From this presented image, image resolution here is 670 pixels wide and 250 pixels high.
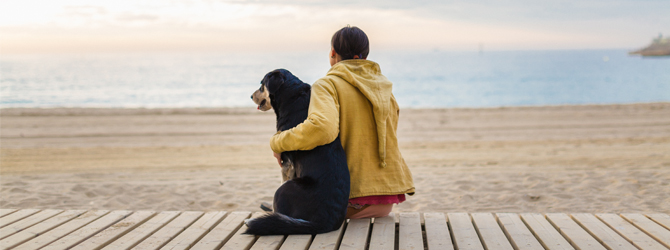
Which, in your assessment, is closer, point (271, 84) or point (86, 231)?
point (271, 84)

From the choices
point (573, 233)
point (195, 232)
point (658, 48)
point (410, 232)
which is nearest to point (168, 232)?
point (195, 232)

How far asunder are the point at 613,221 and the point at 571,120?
9.77 meters

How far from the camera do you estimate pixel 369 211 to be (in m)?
3.13

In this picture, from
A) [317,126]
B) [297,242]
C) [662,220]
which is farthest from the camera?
[662,220]

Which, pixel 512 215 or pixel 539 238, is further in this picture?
pixel 512 215

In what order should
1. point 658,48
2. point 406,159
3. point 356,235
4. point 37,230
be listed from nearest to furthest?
1. point 356,235
2. point 37,230
3. point 406,159
4. point 658,48

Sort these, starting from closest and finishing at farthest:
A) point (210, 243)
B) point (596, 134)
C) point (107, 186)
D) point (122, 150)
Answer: point (210, 243), point (107, 186), point (122, 150), point (596, 134)

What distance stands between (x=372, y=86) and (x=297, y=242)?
1.01 metres

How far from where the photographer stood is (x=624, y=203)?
187 inches

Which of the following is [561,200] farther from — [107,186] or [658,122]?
[658,122]

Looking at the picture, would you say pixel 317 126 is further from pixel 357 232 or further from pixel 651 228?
pixel 651 228

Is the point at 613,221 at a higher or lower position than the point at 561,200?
higher

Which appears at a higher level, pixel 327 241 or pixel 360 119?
pixel 360 119

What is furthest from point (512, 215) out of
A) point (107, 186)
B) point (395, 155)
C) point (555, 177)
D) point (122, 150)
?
point (122, 150)
